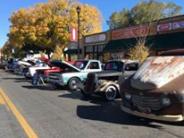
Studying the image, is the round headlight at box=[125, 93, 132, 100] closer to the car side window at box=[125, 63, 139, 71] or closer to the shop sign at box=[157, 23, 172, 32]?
the car side window at box=[125, 63, 139, 71]

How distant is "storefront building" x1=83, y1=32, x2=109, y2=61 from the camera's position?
48.7 meters

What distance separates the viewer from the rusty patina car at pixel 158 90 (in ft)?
33.7

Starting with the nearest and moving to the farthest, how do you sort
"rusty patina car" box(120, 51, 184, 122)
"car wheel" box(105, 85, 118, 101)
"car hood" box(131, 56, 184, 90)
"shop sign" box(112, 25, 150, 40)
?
"rusty patina car" box(120, 51, 184, 122) → "car hood" box(131, 56, 184, 90) → "car wheel" box(105, 85, 118, 101) → "shop sign" box(112, 25, 150, 40)

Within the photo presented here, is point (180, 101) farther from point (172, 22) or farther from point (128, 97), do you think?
point (172, 22)

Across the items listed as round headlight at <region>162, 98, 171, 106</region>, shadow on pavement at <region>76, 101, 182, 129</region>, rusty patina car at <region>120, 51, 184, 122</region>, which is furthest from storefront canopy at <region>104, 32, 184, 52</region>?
round headlight at <region>162, 98, 171, 106</region>

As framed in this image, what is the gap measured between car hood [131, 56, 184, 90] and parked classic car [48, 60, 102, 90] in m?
10.2

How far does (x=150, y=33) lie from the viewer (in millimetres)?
37812

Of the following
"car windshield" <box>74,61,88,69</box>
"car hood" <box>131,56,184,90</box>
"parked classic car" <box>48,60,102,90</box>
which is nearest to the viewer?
"car hood" <box>131,56,184,90</box>

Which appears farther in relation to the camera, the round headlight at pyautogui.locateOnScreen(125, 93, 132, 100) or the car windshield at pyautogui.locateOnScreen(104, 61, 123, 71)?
the car windshield at pyautogui.locateOnScreen(104, 61, 123, 71)

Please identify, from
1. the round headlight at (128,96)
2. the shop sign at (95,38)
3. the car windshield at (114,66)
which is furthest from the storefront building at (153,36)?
the round headlight at (128,96)

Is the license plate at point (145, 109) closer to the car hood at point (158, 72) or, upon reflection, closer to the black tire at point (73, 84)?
the car hood at point (158, 72)

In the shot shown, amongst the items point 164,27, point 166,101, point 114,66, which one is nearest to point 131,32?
point 164,27

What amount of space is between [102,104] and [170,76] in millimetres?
5273

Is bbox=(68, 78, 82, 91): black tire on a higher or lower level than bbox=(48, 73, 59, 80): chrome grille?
lower
